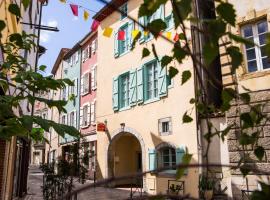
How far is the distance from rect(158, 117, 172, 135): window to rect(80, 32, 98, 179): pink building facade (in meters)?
7.22

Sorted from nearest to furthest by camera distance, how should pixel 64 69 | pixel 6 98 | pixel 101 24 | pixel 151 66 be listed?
pixel 6 98 → pixel 151 66 → pixel 101 24 → pixel 64 69

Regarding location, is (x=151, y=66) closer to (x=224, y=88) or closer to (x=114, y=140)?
(x=114, y=140)

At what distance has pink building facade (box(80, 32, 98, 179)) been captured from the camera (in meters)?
21.0

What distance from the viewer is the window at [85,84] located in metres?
23.5

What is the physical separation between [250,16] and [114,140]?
34.3 feet

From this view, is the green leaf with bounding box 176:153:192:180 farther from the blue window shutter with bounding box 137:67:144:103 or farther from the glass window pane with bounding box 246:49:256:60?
the blue window shutter with bounding box 137:67:144:103

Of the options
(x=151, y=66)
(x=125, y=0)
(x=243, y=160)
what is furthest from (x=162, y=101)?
(x=243, y=160)

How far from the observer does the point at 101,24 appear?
2070 cm

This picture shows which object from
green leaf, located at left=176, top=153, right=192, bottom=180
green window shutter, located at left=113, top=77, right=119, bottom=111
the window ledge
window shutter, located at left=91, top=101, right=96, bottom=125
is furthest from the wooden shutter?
green leaf, located at left=176, top=153, right=192, bottom=180

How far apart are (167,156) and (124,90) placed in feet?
16.9

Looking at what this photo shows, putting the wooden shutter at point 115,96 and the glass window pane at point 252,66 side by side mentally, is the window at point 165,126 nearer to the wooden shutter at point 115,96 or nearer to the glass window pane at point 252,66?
the wooden shutter at point 115,96

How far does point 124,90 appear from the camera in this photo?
1761cm

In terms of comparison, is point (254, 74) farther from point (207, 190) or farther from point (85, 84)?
point (85, 84)

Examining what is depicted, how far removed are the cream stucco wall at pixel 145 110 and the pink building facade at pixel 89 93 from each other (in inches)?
77.2
